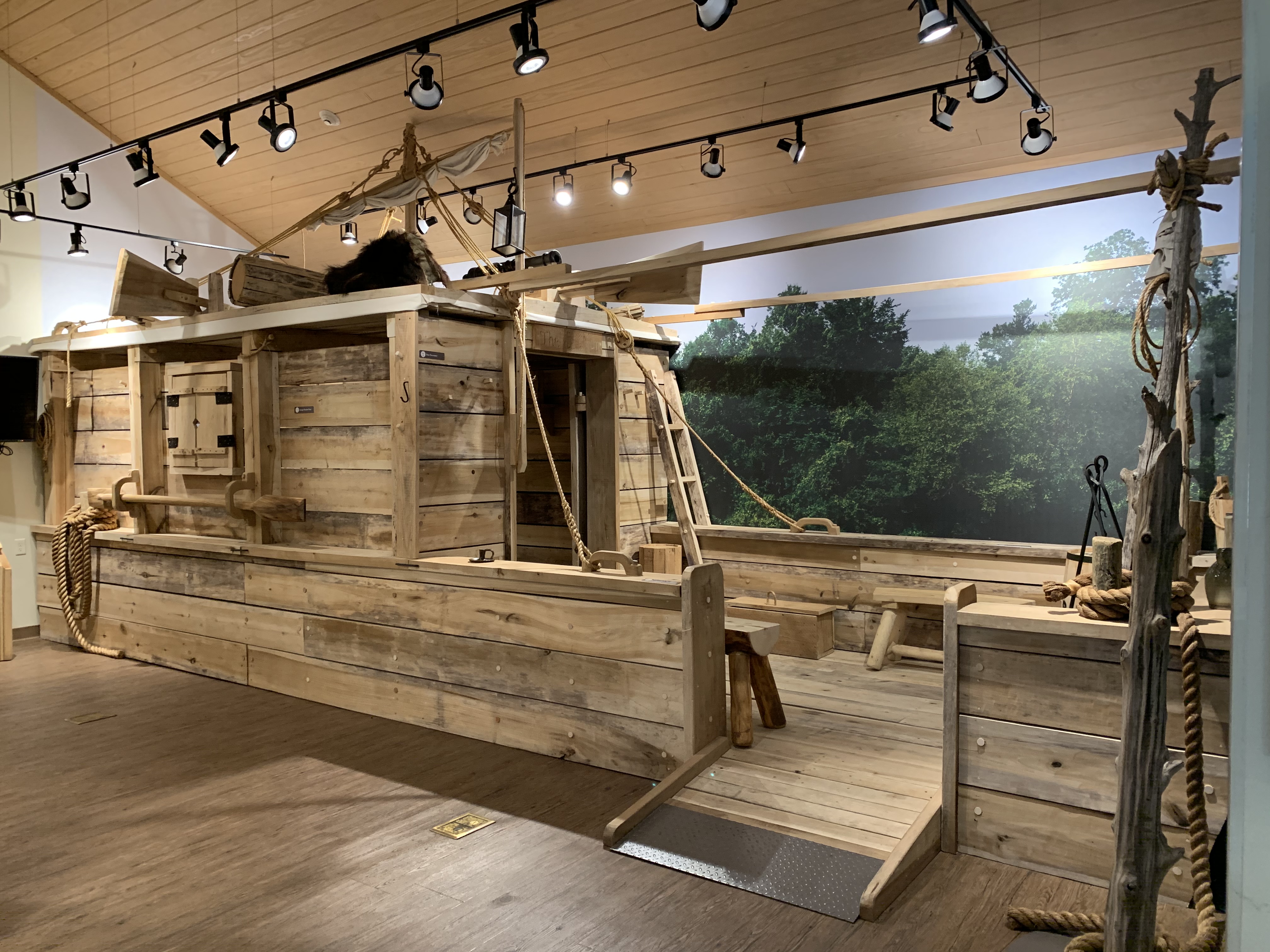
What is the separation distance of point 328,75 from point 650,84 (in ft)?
6.89

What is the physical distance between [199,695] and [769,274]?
191 inches

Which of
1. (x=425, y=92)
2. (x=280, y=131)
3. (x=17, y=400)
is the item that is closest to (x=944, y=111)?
(x=425, y=92)

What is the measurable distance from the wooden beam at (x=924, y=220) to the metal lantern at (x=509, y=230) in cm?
78

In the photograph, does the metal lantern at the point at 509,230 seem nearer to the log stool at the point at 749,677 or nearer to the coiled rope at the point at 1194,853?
the log stool at the point at 749,677

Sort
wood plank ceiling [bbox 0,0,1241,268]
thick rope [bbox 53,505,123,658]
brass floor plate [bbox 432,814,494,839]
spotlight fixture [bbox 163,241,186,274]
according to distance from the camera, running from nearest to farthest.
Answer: brass floor plate [bbox 432,814,494,839]
wood plank ceiling [bbox 0,0,1241,268]
thick rope [bbox 53,505,123,658]
spotlight fixture [bbox 163,241,186,274]

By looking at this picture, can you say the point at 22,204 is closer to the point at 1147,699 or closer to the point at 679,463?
the point at 679,463

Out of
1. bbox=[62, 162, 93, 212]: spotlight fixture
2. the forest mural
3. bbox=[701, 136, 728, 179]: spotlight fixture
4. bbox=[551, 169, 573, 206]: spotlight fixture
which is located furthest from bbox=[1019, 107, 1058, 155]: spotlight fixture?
bbox=[62, 162, 93, 212]: spotlight fixture

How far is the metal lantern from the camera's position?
484 cm

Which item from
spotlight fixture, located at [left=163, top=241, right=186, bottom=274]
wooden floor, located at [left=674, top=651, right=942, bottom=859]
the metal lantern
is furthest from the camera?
spotlight fixture, located at [left=163, top=241, right=186, bottom=274]

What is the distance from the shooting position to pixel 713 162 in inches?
243

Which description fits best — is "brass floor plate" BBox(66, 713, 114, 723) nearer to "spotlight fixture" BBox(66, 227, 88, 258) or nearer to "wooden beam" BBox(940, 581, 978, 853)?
"spotlight fixture" BBox(66, 227, 88, 258)

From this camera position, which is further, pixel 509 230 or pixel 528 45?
pixel 509 230

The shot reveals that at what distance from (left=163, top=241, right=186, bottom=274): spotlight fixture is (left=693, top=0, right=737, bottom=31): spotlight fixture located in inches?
228

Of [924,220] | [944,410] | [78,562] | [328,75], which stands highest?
[328,75]
